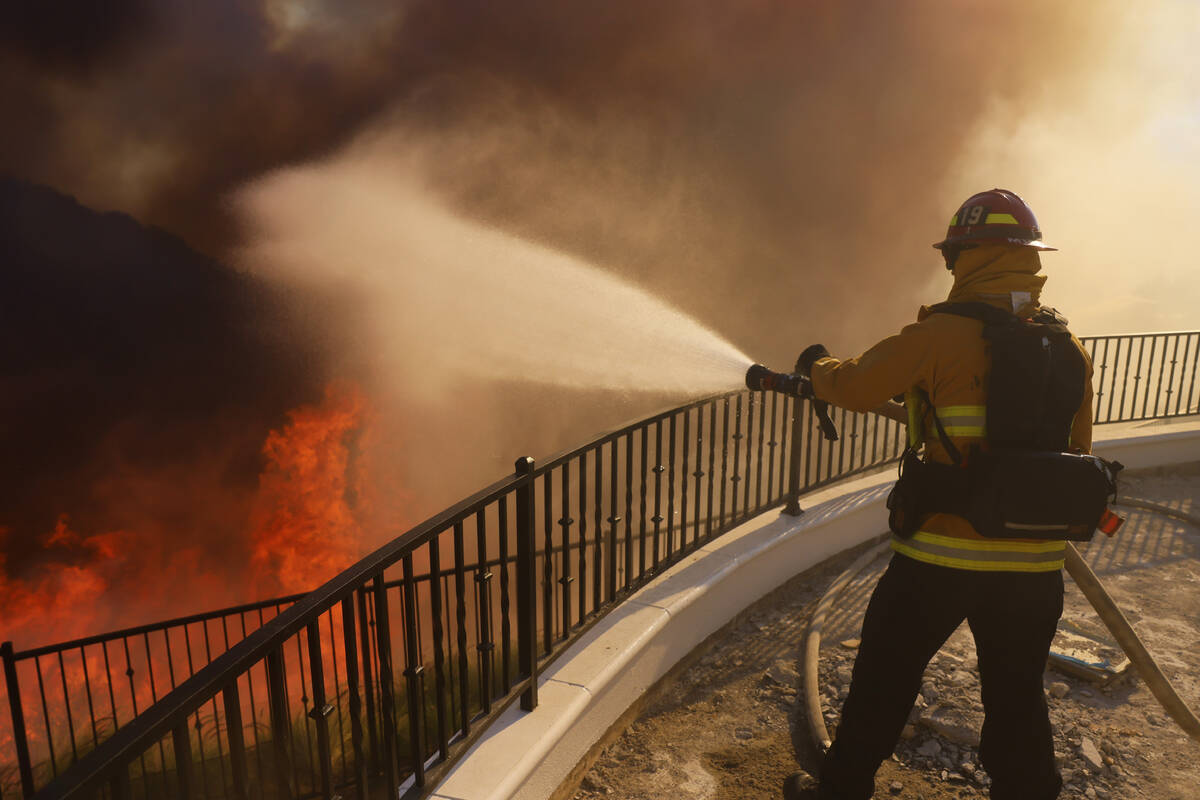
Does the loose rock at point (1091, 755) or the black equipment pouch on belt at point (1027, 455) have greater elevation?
the black equipment pouch on belt at point (1027, 455)

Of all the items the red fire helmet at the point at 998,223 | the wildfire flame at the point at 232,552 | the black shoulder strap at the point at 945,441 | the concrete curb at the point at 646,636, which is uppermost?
the red fire helmet at the point at 998,223

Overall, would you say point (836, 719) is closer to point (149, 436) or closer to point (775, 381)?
point (775, 381)

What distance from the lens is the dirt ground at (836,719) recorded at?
317 centimetres

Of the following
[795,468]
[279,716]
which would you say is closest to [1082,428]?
[795,468]

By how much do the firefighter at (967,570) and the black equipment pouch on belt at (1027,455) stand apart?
4 centimetres

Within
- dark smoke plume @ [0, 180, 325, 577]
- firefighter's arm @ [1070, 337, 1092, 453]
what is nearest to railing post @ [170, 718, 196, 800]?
firefighter's arm @ [1070, 337, 1092, 453]

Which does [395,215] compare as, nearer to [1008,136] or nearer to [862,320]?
[862,320]

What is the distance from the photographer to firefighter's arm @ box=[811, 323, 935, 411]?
99.0 inches

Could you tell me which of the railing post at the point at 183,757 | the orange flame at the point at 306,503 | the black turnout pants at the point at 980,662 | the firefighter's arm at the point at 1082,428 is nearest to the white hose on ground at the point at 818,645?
the black turnout pants at the point at 980,662

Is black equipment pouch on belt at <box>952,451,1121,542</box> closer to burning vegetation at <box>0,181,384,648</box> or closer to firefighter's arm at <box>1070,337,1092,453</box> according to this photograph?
firefighter's arm at <box>1070,337,1092,453</box>

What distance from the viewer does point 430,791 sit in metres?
2.59

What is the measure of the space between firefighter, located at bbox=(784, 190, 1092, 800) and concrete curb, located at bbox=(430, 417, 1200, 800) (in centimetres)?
101

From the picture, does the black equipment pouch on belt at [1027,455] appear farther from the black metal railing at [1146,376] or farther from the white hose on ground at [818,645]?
the black metal railing at [1146,376]

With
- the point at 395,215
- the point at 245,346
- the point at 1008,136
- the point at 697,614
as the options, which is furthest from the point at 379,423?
the point at 1008,136
